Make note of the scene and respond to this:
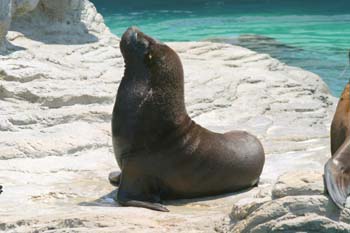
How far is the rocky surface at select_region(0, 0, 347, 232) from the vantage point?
4.83m

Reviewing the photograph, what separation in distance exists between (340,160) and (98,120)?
3204 mm

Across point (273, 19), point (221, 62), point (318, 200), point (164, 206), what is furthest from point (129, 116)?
point (273, 19)

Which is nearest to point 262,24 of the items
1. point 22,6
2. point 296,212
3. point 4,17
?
point 22,6

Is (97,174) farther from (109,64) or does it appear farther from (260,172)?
(109,64)

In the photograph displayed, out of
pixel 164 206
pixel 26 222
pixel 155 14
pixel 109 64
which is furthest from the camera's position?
pixel 155 14

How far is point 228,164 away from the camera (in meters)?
6.04

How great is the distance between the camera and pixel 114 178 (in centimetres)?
617

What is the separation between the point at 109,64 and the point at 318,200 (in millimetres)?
5425

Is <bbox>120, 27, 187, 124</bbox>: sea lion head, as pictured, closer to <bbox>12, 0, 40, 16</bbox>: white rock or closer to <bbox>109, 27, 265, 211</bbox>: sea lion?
<bbox>109, 27, 265, 211</bbox>: sea lion

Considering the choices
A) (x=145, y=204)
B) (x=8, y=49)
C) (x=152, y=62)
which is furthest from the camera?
(x=8, y=49)

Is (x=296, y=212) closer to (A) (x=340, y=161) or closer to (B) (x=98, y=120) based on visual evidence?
(A) (x=340, y=161)

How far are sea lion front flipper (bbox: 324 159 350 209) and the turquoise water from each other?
20.3 feet

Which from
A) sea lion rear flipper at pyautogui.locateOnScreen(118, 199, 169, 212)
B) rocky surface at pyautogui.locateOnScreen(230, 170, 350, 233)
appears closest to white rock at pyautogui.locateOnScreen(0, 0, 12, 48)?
sea lion rear flipper at pyautogui.locateOnScreen(118, 199, 169, 212)

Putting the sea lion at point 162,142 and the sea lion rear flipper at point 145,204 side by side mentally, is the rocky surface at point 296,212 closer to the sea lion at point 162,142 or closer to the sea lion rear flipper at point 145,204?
the sea lion rear flipper at point 145,204
